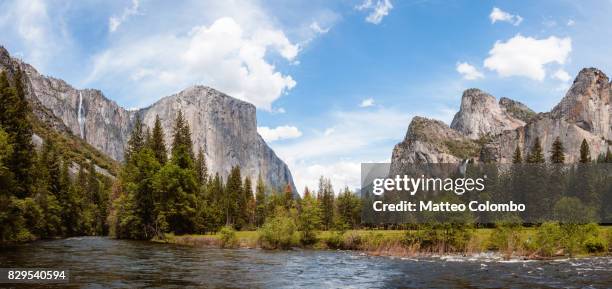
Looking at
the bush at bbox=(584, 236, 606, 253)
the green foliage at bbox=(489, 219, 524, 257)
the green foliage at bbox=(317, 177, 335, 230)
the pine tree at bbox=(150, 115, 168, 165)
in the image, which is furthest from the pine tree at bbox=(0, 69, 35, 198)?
the green foliage at bbox=(317, 177, 335, 230)

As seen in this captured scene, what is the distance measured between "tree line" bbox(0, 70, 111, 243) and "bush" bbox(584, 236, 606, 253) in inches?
2081

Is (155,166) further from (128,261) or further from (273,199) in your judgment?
(273,199)

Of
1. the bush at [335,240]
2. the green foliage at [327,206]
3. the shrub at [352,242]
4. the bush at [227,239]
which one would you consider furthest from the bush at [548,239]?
the green foliage at [327,206]

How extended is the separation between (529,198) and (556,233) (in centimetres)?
5408

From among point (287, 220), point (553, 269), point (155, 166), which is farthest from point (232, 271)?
point (155, 166)

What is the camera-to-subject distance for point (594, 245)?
47.7m

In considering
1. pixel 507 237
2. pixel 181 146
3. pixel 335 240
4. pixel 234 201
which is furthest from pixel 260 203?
pixel 507 237

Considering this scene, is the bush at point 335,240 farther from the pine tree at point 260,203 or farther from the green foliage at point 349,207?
the pine tree at point 260,203

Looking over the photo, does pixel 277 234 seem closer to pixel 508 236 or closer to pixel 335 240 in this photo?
pixel 335 240

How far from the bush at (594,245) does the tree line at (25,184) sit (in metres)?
52.9

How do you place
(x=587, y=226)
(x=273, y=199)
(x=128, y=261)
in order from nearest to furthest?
1. (x=128, y=261)
2. (x=587, y=226)
3. (x=273, y=199)

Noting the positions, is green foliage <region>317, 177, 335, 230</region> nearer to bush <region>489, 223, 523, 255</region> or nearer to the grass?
the grass

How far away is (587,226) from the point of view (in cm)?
4750

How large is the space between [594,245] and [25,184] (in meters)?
58.3
